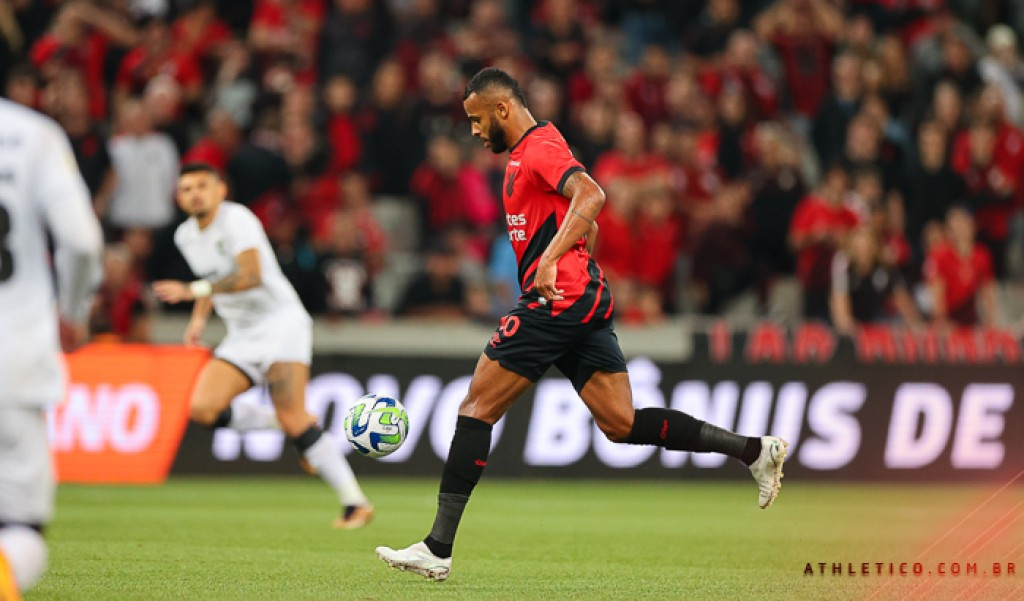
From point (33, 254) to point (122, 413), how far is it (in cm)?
960

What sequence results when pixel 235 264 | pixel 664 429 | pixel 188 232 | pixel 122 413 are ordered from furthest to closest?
pixel 122 413
pixel 188 232
pixel 235 264
pixel 664 429

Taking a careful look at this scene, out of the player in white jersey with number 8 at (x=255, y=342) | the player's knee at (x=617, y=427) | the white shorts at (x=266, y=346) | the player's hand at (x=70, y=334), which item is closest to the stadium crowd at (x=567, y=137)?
the player in white jersey with number 8 at (x=255, y=342)

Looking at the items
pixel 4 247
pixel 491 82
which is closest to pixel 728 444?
pixel 491 82

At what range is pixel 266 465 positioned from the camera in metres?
15.0

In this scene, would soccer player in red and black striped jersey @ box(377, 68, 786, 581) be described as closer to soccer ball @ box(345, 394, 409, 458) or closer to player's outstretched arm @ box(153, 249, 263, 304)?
soccer ball @ box(345, 394, 409, 458)

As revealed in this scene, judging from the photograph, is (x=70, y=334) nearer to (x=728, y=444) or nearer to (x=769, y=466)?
(x=728, y=444)

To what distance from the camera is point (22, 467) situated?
530 cm

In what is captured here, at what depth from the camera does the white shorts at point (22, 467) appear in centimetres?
527

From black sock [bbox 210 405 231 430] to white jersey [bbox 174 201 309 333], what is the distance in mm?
605

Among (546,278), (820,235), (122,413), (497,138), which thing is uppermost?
(820,235)

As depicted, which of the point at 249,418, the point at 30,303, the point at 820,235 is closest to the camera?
the point at 30,303

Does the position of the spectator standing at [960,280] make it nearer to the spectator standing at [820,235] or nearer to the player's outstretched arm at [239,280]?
the spectator standing at [820,235]

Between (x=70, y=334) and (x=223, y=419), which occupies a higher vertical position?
(x=70, y=334)

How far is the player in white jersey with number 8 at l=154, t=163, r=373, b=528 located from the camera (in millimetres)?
10836
